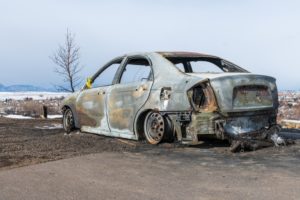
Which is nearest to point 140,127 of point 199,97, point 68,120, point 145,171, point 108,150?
point 108,150

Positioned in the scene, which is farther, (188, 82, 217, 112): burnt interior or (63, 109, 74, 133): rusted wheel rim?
(63, 109, 74, 133): rusted wheel rim

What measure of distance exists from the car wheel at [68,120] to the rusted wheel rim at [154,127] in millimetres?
2687

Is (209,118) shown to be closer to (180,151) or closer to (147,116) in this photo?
(180,151)

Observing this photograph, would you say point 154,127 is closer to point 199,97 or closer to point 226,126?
point 199,97

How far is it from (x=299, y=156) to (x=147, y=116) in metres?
2.48

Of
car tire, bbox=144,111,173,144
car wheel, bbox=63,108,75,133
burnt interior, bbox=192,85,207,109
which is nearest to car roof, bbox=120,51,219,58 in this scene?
car tire, bbox=144,111,173,144

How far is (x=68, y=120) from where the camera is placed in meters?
9.99

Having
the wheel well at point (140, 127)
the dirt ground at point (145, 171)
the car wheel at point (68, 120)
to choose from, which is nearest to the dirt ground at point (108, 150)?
the dirt ground at point (145, 171)

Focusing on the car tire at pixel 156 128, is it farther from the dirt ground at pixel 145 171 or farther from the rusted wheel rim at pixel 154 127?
the dirt ground at pixel 145 171

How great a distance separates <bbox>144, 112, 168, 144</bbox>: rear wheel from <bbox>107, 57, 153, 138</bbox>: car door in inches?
10.1

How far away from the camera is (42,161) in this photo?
19.9 feet

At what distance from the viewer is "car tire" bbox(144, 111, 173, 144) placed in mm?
7258

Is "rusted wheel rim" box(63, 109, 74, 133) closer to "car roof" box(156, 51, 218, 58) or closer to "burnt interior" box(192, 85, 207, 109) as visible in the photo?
"car roof" box(156, 51, 218, 58)

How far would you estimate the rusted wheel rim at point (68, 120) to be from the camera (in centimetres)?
989
